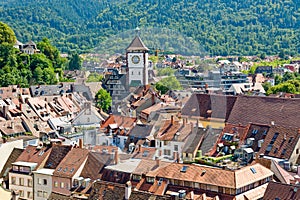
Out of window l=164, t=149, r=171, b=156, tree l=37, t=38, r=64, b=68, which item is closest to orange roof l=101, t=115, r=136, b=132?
window l=164, t=149, r=171, b=156

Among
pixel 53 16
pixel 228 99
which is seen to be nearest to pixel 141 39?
pixel 228 99

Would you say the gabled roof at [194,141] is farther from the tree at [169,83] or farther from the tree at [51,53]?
the tree at [51,53]

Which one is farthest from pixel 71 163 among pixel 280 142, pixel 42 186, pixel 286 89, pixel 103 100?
pixel 286 89

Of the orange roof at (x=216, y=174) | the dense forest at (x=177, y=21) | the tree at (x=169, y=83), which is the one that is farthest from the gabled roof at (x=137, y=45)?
the dense forest at (x=177, y=21)

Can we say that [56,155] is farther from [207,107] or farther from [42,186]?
[207,107]

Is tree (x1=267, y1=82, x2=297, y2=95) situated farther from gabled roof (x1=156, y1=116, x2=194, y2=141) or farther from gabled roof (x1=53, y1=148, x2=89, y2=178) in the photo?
gabled roof (x1=53, y1=148, x2=89, y2=178)
